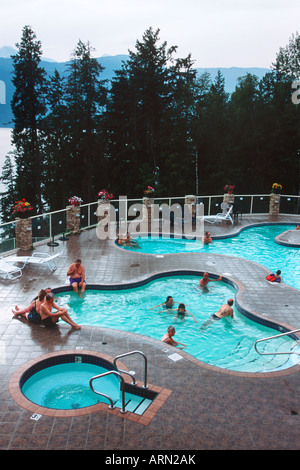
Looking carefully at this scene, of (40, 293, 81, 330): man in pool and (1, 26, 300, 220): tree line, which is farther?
(1, 26, 300, 220): tree line

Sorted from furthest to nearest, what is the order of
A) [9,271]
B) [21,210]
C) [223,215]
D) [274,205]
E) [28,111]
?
[28,111] < [274,205] < [223,215] < [21,210] < [9,271]

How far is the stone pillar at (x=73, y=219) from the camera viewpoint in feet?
54.4

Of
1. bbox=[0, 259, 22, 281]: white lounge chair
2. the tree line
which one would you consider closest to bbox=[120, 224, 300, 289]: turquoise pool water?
bbox=[0, 259, 22, 281]: white lounge chair

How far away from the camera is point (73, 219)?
16.8 m

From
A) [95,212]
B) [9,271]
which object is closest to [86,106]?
[95,212]

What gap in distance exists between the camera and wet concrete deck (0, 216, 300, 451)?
528cm

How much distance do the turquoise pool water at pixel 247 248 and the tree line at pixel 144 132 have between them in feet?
49.2

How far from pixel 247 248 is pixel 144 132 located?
20547 millimetres

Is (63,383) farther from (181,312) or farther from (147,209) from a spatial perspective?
(147,209)

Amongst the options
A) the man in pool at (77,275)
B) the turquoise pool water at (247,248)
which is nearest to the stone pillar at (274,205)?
the turquoise pool water at (247,248)

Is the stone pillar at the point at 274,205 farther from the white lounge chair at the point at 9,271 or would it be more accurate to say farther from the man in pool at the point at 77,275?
the white lounge chair at the point at 9,271

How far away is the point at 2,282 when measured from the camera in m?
11.3

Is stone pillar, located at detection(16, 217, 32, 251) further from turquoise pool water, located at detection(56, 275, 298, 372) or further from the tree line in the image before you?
the tree line

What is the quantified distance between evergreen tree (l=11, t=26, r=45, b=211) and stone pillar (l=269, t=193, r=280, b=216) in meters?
18.4
